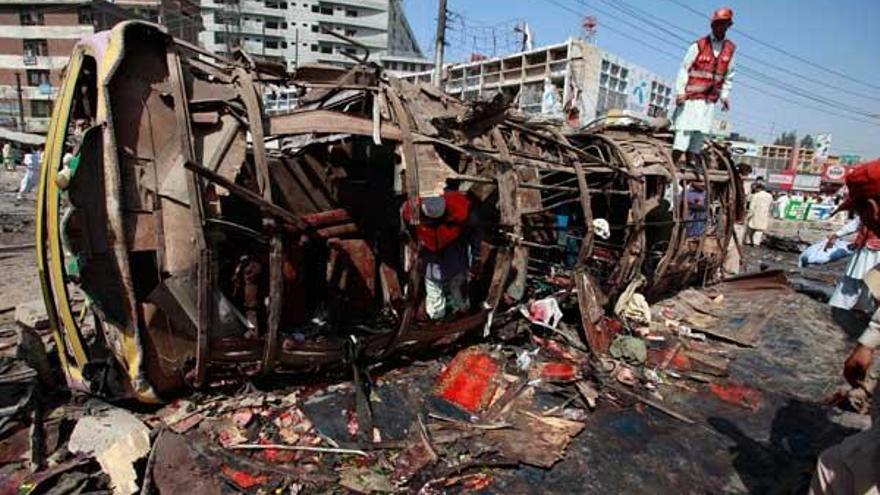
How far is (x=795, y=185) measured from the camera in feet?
105

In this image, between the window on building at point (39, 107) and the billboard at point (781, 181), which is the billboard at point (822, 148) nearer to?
the billboard at point (781, 181)

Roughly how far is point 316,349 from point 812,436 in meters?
4.92

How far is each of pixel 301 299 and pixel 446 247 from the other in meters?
1.77

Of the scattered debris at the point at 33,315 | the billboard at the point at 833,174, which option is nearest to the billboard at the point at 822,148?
the billboard at the point at 833,174

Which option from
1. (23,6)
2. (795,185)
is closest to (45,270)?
(795,185)

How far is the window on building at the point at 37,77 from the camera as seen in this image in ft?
137

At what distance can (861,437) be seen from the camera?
218cm

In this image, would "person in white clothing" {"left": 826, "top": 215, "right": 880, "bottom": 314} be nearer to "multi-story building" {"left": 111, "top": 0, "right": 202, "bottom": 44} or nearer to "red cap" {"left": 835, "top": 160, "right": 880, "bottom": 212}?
"red cap" {"left": 835, "top": 160, "right": 880, "bottom": 212}

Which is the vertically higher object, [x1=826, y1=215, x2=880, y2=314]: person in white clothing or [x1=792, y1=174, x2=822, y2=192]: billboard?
[x1=792, y1=174, x2=822, y2=192]: billboard

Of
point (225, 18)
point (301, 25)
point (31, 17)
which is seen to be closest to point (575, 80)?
point (225, 18)

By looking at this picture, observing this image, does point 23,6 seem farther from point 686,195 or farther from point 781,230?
point 781,230

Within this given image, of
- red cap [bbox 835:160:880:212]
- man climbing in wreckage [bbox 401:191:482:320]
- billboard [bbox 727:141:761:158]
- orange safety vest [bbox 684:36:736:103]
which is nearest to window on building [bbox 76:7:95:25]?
billboard [bbox 727:141:761:158]

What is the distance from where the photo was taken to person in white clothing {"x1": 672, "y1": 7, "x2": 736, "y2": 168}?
287 inches

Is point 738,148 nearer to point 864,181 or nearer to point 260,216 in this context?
point 864,181
